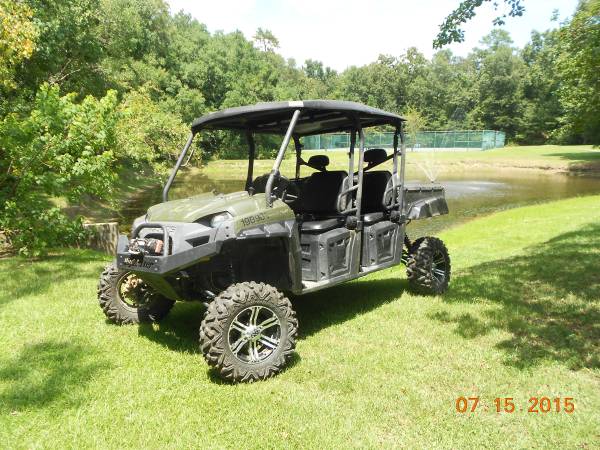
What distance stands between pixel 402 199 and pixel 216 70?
1760 inches

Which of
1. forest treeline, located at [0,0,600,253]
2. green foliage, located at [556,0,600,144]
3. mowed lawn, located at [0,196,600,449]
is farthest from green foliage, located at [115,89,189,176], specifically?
green foliage, located at [556,0,600,144]

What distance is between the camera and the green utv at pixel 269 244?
4.27 metres

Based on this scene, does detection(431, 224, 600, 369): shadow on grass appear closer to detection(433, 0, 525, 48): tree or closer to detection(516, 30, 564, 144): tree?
detection(433, 0, 525, 48): tree

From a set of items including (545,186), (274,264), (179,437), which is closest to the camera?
(179,437)

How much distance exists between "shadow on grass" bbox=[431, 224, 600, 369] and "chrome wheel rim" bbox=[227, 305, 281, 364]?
2179 millimetres

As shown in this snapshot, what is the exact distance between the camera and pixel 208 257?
4.22m

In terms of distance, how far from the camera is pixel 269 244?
16.0 ft

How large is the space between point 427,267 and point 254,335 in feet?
10.7

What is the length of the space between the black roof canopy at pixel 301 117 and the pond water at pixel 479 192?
752cm

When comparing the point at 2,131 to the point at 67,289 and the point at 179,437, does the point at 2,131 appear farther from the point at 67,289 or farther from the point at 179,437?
the point at 179,437

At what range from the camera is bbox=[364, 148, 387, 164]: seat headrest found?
6492mm

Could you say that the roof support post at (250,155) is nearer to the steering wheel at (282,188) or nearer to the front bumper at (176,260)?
the steering wheel at (282,188)

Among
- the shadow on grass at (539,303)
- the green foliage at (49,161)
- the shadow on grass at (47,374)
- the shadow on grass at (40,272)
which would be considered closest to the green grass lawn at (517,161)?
the green foliage at (49,161)

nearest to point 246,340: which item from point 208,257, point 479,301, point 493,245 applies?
point 208,257
